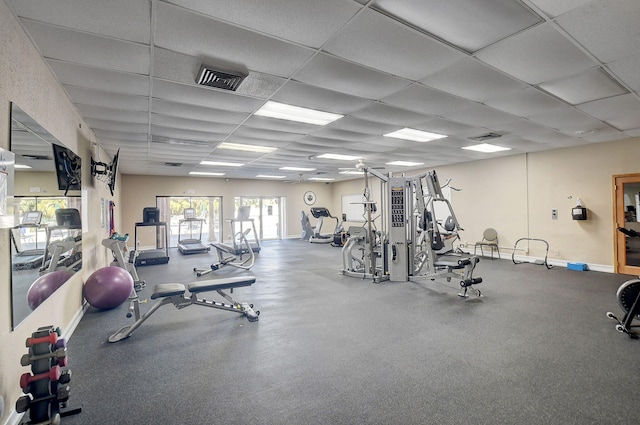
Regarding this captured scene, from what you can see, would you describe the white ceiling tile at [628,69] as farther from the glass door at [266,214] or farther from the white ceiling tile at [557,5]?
the glass door at [266,214]

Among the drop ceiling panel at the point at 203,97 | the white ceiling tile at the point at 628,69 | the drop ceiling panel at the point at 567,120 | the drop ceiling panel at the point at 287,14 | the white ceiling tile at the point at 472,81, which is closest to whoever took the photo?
the drop ceiling panel at the point at 287,14

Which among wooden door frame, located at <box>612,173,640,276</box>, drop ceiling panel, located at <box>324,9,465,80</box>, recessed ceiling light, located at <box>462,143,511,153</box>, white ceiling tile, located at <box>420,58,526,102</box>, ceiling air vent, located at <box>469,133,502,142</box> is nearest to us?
drop ceiling panel, located at <box>324,9,465,80</box>

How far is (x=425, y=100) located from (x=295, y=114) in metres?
1.60

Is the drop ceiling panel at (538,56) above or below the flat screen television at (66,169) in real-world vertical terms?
above

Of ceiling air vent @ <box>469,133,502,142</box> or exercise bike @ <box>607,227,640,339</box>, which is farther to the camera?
ceiling air vent @ <box>469,133,502,142</box>

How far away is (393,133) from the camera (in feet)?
16.2

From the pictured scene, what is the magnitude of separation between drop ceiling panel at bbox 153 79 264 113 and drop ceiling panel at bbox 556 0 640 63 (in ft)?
8.97

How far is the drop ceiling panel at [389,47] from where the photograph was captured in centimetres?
201

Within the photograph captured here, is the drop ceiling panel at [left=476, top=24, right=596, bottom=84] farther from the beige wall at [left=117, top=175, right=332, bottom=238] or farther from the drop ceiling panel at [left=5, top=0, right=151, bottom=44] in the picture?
the beige wall at [left=117, top=175, right=332, bottom=238]

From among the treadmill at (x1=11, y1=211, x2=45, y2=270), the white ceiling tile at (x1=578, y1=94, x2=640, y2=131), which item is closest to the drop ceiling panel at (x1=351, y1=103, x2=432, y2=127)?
the white ceiling tile at (x1=578, y1=94, x2=640, y2=131)

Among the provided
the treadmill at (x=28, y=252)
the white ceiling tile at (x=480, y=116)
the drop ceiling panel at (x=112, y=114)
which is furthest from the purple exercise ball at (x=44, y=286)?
the white ceiling tile at (x=480, y=116)

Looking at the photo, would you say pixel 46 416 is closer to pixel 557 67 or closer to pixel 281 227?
pixel 557 67

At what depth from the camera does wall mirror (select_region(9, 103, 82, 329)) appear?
5.89 ft

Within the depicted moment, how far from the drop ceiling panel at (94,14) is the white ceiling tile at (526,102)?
3.49 meters
